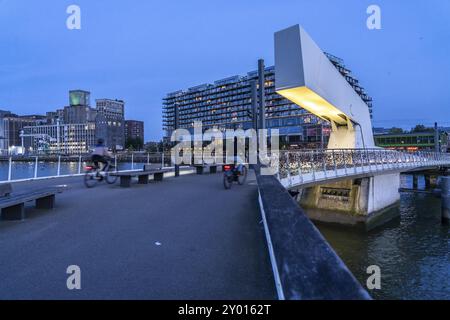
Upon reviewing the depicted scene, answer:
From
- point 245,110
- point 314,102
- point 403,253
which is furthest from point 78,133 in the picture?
point 403,253

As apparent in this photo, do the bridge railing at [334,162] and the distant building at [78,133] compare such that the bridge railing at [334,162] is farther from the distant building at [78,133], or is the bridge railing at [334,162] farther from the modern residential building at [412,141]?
the distant building at [78,133]

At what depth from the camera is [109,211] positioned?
830cm

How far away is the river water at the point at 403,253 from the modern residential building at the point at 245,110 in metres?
71.5

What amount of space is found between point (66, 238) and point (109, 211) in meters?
2.55

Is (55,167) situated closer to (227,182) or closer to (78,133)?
(227,182)

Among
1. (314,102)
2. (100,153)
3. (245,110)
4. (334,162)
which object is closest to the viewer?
(100,153)

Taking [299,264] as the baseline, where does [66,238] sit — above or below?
below

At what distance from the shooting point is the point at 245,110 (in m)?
113

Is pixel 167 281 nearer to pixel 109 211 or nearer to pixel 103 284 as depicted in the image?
pixel 103 284

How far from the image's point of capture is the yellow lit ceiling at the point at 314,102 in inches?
825

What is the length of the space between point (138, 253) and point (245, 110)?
360 feet

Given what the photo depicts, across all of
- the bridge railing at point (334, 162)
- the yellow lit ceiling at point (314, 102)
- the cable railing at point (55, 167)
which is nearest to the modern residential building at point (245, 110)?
the cable railing at point (55, 167)

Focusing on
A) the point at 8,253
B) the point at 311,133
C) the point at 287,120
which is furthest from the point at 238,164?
the point at 287,120
